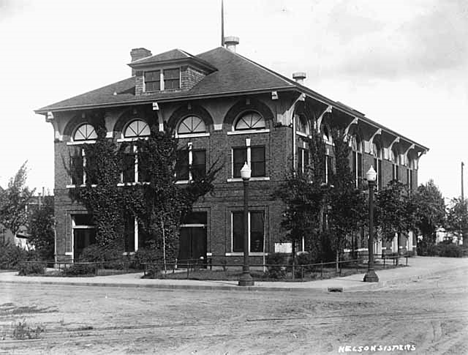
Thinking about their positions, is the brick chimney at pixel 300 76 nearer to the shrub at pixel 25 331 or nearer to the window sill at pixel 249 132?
the window sill at pixel 249 132

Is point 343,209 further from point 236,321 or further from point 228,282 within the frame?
point 236,321

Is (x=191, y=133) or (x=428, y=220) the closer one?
(x=191, y=133)

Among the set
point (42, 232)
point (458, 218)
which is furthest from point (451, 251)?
point (42, 232)

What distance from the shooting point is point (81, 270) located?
2862 cm

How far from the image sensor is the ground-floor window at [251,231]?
31.1 meters

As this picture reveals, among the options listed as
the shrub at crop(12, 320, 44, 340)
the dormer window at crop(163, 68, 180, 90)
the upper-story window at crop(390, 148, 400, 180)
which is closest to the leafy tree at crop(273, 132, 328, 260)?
the dormer window at crop(163, 68, 180, 90)

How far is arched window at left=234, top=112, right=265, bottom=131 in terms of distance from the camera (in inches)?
1230

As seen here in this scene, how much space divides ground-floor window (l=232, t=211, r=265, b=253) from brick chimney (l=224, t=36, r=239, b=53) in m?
11.0

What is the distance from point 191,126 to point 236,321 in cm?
1960

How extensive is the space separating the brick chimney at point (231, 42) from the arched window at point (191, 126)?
695 centimetres

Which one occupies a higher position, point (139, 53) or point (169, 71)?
point (139, 53)

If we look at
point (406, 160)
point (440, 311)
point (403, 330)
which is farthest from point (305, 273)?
point (406, 160)

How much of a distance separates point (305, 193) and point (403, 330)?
15.0 meters

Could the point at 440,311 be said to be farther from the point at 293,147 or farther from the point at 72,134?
the point at 72,134
